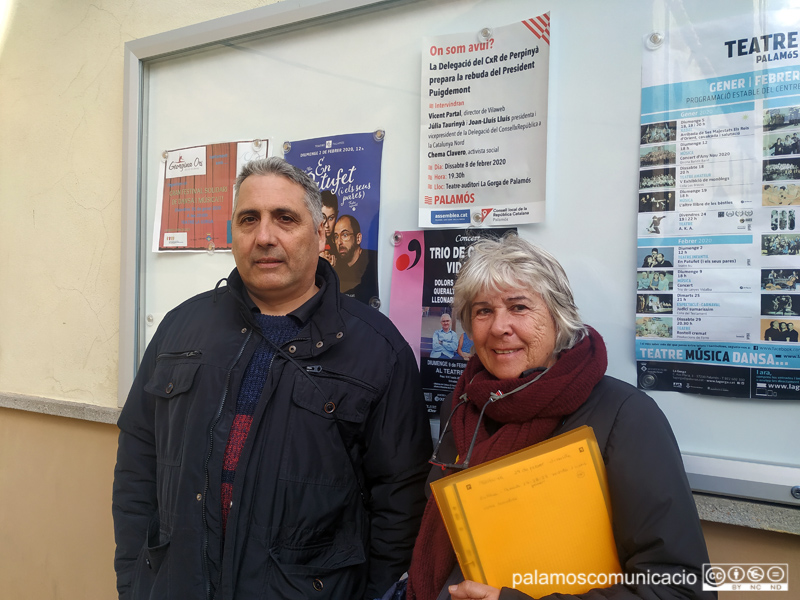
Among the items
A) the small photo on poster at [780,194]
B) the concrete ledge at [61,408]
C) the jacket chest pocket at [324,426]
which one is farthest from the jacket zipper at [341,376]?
the concrete ledge at [61,408]

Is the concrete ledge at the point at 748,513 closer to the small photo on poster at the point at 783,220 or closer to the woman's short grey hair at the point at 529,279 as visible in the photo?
the woman's short grey hair at the point at 529,279

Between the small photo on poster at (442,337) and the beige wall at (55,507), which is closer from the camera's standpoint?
the small photo on poster at (442,337)

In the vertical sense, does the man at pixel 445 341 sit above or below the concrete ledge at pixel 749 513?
above

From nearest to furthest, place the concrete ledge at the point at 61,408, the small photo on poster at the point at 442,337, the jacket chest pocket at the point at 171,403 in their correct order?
the jacket chest pocket at the point at 171,403 → the small photo on poster at the point at 442,337 → the concrete ledge at the point at 61,408

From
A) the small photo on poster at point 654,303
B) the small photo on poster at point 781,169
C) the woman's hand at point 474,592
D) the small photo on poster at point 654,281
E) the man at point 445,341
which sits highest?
the small photo on poster at point 781,169

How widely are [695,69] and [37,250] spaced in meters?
2.96

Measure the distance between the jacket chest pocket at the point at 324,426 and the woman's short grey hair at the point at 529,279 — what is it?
434mm

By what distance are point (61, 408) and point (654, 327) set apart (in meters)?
2.59

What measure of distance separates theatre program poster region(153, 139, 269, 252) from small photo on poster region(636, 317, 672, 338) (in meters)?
1.53

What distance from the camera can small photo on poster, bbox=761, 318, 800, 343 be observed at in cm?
131

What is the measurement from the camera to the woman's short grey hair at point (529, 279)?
1255 mm

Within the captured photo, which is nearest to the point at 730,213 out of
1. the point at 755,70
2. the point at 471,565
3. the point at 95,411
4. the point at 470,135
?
the point at 755,70

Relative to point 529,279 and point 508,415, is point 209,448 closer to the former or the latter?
point 508,415

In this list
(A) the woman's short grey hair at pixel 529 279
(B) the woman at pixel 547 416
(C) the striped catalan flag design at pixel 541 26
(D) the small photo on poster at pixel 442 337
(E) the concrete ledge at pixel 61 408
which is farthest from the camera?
(E) the concrete ledge at pixel 61 408
